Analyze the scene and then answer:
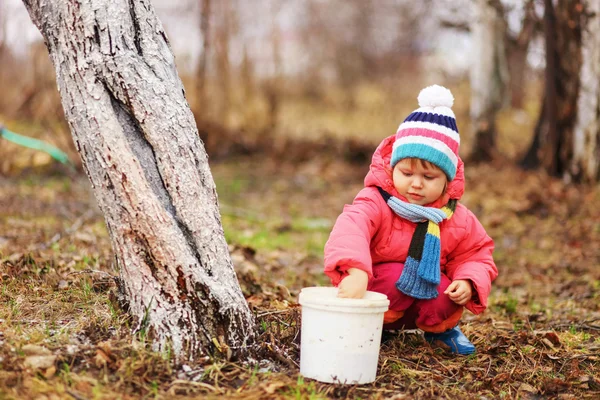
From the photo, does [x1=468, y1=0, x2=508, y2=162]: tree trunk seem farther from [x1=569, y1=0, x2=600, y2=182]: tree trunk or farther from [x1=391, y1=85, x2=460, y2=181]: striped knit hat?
[x1=391, y1=85, x2=460, y2=181]: striped knit hat

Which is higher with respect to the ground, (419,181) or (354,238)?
(419,181)

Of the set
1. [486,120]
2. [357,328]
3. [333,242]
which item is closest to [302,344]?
[357,328]

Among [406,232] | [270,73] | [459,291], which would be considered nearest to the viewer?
[459,291]

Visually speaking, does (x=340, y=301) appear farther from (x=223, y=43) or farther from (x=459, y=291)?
(x=223, y=43)

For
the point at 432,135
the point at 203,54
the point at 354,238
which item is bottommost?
the point at 354,238

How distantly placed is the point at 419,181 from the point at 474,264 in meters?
0.49

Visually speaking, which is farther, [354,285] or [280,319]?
[280,319]

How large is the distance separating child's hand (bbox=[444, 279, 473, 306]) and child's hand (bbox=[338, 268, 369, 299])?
1.82ft

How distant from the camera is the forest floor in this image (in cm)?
253

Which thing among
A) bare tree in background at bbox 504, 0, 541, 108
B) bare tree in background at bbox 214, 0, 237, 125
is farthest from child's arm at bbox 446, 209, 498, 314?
bare tree in background at bbox 214, 0, 237, 125

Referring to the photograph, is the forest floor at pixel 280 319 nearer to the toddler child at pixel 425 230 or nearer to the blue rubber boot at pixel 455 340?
the blue rubber boot at pixel 455 340

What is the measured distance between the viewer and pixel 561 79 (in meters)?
8.09

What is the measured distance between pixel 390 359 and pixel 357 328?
20.1 inches

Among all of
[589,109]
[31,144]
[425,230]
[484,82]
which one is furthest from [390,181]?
[484,82]
